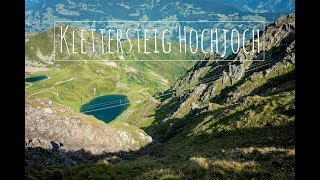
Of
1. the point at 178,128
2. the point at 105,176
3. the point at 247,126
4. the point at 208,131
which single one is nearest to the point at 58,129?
the point at 208,131

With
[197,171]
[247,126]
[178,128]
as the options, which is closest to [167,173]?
[197,171]

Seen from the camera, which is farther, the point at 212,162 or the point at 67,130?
the point at 67,130

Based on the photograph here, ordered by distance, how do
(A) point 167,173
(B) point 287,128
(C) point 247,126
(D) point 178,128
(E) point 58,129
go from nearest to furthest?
1. (A) point 167,173
2. (B) point 287,128
3. (C) point 247,126
4. (E) point 58,129
5. (D) point 178,128

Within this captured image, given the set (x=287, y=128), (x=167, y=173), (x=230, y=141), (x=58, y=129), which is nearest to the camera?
(x=167, y=173)

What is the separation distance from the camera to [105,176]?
30.5m

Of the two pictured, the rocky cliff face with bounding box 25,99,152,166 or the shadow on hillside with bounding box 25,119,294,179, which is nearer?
the shadow on hillside with bounding box 25,119,294,179

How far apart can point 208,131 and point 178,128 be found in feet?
146

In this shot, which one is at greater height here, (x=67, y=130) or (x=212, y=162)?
(x=212, y=162)

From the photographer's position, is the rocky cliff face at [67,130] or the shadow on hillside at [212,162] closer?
the shadow on hillside at [212,162]

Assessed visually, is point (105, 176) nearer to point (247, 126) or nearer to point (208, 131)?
point (247, 126)
